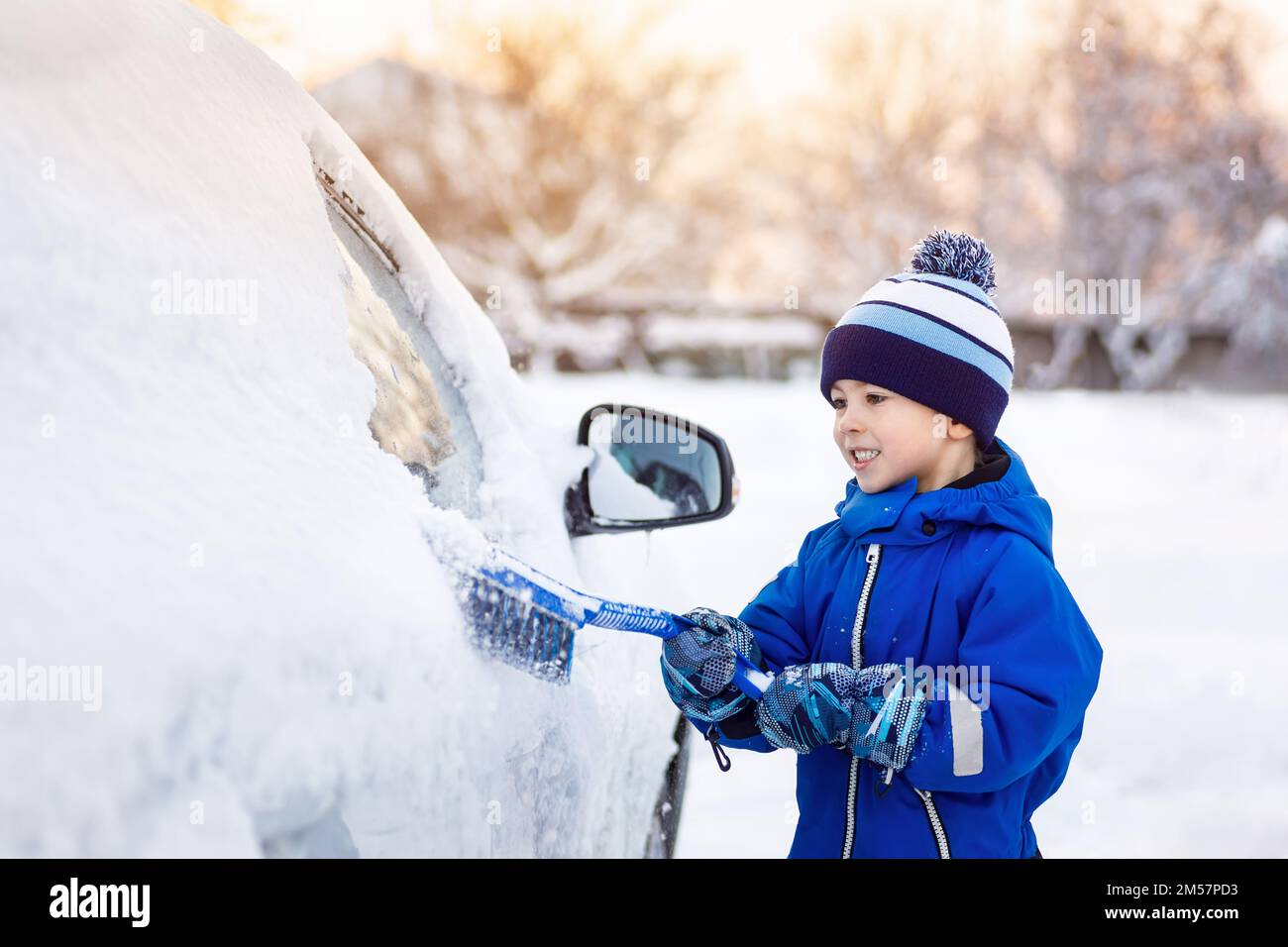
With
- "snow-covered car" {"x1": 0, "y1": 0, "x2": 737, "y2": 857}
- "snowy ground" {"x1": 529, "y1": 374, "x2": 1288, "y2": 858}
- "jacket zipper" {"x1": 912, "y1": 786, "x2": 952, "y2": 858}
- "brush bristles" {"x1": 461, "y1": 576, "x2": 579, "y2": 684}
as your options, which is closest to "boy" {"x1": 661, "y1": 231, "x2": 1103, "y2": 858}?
"jacket zipper" {"x1": 912, "y1": 786, "x2": 952, "y2": 858}

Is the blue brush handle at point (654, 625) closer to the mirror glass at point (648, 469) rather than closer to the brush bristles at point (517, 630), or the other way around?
the brush bristles at point (517, 630)

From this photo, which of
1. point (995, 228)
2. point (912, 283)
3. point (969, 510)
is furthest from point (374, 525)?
point (995, 228)

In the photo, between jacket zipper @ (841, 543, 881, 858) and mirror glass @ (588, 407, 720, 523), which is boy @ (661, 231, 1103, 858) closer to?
jacket zipper @ (841, 543, 881, 858)

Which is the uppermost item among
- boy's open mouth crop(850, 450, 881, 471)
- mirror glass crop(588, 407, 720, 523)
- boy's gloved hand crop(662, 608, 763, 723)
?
mirror glass crop(588, 407, 720, 523)

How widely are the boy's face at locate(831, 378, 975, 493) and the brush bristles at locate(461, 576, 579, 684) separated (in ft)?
1.78

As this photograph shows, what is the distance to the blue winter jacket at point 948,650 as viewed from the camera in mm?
1574

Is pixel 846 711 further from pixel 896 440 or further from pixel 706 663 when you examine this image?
pixel 896 440

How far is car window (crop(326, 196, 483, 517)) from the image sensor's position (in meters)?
1.65

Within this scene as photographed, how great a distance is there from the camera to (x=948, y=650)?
1709mm

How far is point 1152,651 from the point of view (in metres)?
6.76

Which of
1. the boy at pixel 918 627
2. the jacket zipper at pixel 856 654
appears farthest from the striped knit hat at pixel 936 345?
the jacket zipper at pixel 856 654

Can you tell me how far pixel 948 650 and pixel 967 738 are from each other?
18cm

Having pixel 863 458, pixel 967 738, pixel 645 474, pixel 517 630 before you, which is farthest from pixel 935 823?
pixel 645 474

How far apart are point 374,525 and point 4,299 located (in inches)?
17.4
